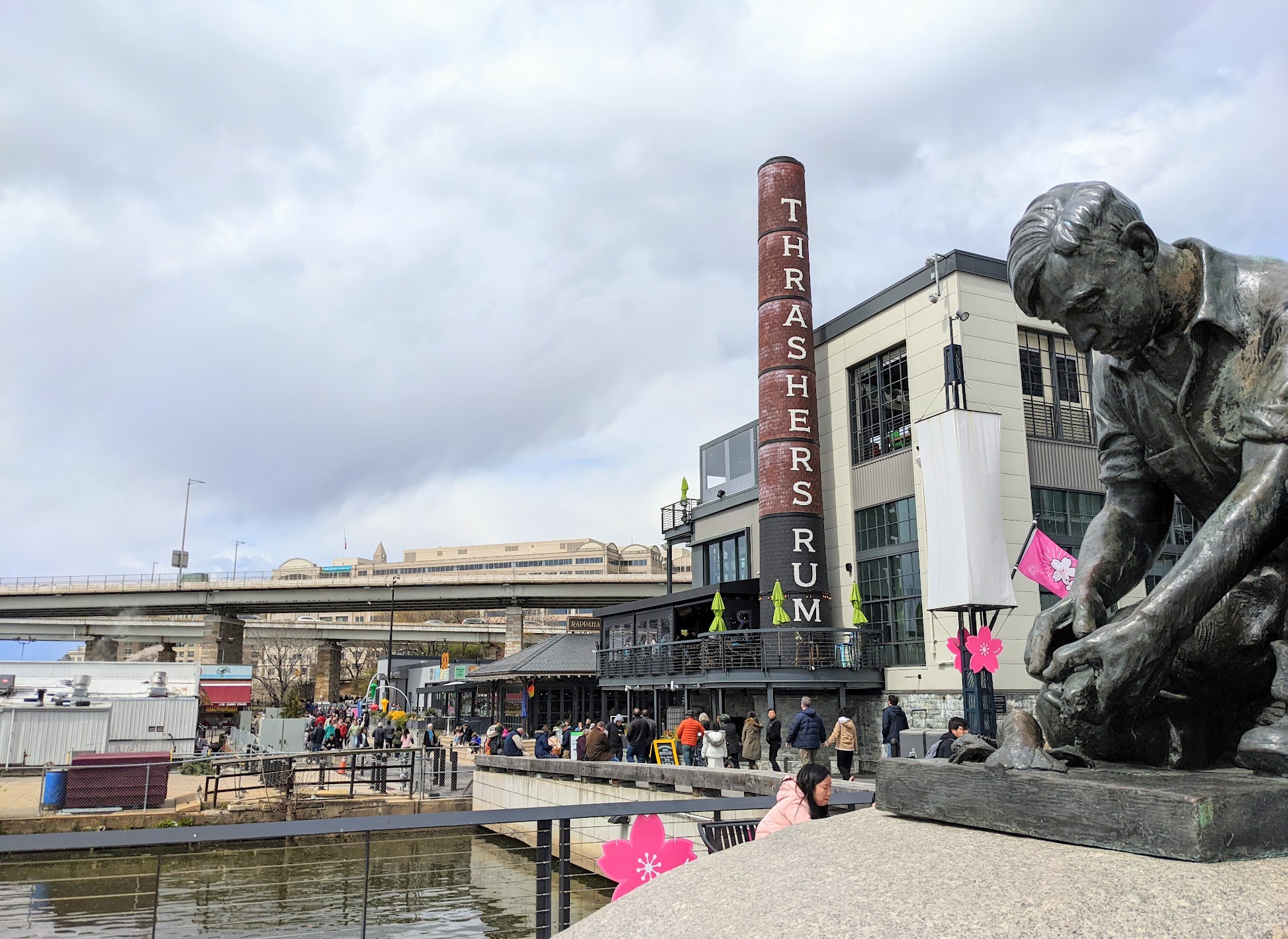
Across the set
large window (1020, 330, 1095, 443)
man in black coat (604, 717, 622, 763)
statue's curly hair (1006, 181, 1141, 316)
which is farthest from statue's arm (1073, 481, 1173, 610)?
large window (1020, 330, 1095, 443)

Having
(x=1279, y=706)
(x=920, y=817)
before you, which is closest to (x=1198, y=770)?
(x=1279, y=706)

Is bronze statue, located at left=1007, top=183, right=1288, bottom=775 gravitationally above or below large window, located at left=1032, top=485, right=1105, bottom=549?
below

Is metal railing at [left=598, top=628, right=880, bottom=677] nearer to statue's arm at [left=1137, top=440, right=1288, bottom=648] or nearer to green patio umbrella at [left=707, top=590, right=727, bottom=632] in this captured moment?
green patio umbrella at [left=707, top=590, right=727, bottom=632]

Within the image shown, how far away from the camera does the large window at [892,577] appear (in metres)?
26.8

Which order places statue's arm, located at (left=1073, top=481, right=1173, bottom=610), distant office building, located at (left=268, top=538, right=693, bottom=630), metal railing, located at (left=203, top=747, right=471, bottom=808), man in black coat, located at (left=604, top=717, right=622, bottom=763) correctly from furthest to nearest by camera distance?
distant office building, located at (left=268, top=538, right=693, bottom=630), man in black coat, located at (left=604, top=717, right=622, bottom=763), metal railing, located at (left=203, top=747, right=471, bottom=808), statue's arm, located at (left=1073, top=481, right=1173, bottom=610)

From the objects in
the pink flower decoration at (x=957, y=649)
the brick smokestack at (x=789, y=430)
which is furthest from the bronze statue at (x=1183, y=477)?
the brick smokestack at (x=789, y=430)

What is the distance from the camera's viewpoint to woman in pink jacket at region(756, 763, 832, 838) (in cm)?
532

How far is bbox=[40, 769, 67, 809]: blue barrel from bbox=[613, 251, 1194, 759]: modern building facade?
646 inches

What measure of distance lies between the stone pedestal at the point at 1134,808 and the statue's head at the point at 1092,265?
1.17 m

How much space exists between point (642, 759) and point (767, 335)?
15.1 meters

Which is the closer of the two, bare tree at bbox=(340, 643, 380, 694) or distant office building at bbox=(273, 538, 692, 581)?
bare tree at bbox=(340, 643, 380, 694)

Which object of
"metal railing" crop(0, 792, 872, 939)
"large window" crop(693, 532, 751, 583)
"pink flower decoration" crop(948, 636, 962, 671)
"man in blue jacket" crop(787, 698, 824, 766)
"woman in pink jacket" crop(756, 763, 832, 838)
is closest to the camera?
"metal railing" crop(0, 792, 872, 939)

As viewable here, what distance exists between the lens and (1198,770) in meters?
2.59

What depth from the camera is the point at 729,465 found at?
3612 cm
